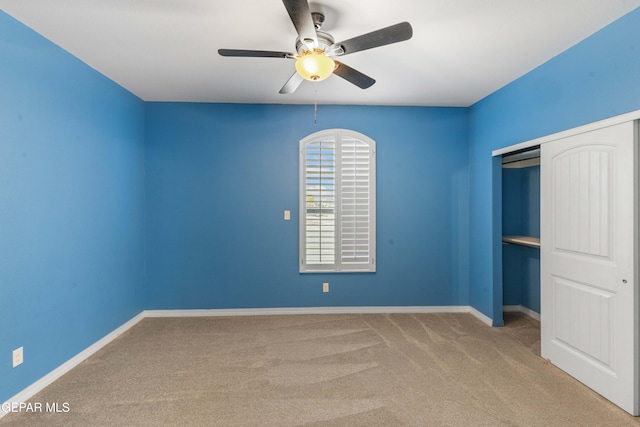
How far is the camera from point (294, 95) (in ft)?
13.2

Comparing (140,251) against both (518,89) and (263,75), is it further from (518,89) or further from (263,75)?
(518,89)

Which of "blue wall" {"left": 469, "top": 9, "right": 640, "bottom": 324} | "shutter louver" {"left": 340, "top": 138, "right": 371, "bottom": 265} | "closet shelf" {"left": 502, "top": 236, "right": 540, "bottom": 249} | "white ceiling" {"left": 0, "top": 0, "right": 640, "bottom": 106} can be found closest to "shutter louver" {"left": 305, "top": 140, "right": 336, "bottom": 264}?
"shutter louver" {"left": 340, "top": 138, "right": 371, "bottom": 265}

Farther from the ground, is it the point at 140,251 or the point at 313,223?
the point at 313,223

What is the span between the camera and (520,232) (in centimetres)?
451

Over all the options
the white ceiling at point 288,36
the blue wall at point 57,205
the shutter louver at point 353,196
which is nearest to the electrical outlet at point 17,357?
the blue wall at point 57,205

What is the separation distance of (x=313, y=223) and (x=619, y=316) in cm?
303

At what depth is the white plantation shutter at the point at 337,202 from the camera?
14.4ft

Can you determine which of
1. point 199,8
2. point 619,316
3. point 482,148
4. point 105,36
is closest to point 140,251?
point 105,36

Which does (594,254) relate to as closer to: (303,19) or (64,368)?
(303,19)

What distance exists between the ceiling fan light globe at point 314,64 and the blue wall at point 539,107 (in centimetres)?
199

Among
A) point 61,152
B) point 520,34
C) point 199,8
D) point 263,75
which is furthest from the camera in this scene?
point 263,75

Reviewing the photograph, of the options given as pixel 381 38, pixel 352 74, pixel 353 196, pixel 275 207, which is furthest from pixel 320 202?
pixel 381 38

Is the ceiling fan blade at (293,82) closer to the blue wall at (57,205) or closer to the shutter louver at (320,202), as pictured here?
the shutter louver at (320,202)

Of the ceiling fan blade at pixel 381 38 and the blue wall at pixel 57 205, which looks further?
the blue wall at pixel 57 205
